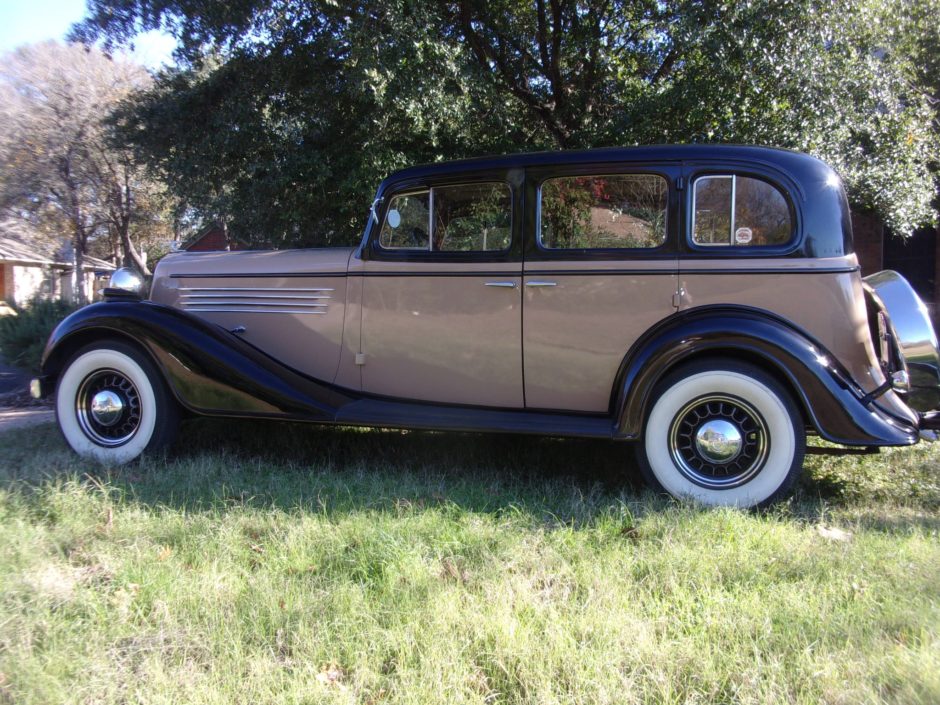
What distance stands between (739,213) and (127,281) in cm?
396

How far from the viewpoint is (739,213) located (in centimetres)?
349

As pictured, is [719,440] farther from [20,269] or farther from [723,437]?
[20,269]

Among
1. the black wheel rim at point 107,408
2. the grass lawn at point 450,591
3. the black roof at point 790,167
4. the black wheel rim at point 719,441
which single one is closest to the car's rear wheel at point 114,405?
the black wheel rim at point 107,408

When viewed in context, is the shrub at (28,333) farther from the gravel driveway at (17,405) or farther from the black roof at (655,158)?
the black roof at (655,158)

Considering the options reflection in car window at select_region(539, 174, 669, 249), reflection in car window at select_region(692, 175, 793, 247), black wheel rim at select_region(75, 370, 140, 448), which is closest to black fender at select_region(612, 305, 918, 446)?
reflection in car window at select_region(692, 175, 793, 247)

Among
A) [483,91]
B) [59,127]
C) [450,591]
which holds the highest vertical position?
[59,127]

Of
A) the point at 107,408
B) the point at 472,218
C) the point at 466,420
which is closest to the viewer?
the point at 466,420

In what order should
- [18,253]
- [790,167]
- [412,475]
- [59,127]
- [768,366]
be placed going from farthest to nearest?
[18,253] < [59,127] < [412,475] < [790,167] < [768,366]

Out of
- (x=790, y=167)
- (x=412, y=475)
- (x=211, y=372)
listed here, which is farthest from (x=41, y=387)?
(x=790, y=167)

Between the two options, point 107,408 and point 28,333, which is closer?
point 107,408

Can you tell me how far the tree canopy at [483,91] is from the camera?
6301mm

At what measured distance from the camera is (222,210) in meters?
8.09

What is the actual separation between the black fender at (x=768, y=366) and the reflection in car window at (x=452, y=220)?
3.58 ft

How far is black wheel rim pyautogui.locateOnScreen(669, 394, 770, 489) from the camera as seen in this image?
A: 10.9 feet
